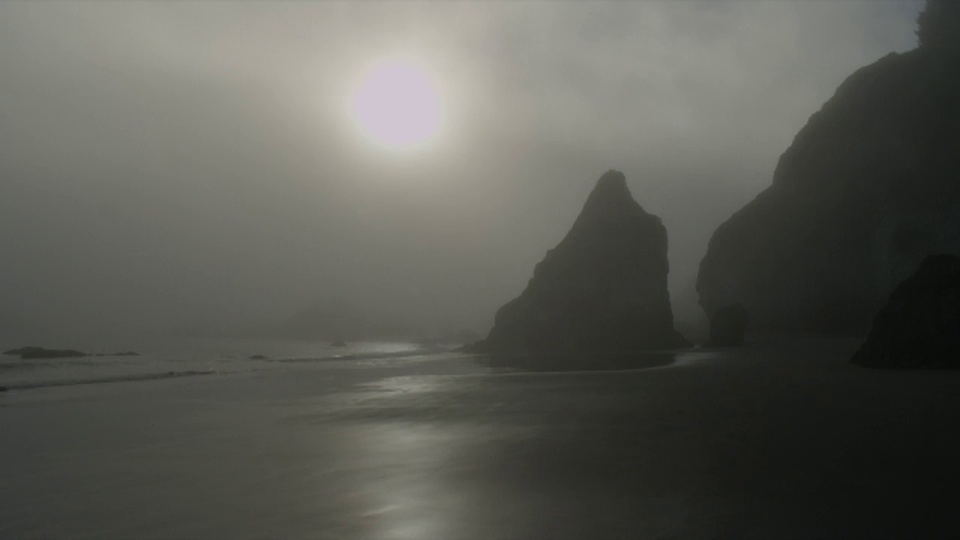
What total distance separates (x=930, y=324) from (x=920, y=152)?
39436 mm

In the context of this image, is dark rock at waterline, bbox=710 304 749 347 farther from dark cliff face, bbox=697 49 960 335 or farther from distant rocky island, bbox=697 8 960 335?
Answer: dark cliff face, bbox=697 49 960 335

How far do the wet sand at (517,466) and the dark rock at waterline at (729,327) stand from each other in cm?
3013

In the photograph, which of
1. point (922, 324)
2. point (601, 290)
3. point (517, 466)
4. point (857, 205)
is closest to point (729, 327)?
point (601, 290)

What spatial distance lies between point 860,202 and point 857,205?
0.42 m

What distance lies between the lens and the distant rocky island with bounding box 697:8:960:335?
4781cm

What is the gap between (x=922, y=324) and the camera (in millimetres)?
19828

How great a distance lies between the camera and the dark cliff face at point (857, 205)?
156 feet

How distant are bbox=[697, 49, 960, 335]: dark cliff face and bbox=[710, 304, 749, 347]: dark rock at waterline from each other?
11.0 m

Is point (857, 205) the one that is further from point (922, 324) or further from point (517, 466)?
point (517, 466)

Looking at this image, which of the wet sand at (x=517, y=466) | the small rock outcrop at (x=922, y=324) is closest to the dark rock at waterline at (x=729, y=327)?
the small rock outcrop at (x=922, y=324)

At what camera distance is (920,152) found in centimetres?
5034

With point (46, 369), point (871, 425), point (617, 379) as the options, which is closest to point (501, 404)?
point (617, 379)

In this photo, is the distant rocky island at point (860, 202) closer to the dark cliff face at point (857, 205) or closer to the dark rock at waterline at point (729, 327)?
the dark cliff face at point (857, 205)

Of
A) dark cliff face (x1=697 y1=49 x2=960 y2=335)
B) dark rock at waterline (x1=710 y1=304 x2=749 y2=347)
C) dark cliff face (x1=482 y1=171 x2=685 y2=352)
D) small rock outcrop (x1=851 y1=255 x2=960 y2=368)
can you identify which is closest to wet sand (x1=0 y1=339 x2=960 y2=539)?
small rock outcrop (x1=851 y1=255 x2=960 y2=368)
